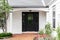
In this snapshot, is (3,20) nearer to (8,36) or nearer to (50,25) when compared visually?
(8,36)

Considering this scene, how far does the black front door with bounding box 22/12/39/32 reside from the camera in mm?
20259

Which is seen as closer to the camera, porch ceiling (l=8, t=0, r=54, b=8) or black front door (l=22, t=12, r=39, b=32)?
porch ceiling (l=8, t=0, r=54, b=8)

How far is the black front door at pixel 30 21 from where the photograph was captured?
2026 cm

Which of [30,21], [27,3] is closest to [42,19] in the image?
[30,21]

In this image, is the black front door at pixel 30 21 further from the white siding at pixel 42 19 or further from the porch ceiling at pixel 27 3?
the porch ceiling at pixel 27 3

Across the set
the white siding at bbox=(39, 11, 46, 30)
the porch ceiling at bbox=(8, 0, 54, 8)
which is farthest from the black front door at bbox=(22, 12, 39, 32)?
the porch ceiling at bbox=(8, 0, 54, 8)

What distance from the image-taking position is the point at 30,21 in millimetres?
20562

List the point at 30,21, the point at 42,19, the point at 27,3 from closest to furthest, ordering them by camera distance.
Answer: the point at 27,3, the point at 42,19, the point at 30,21

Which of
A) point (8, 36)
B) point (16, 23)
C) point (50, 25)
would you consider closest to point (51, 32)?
point (50, 25)

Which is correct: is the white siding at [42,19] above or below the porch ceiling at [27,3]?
below

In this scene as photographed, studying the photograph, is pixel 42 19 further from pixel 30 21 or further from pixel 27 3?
pixel 27 3

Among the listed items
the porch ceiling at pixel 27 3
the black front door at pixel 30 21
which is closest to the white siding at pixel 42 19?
the black front door at pixel 30 21

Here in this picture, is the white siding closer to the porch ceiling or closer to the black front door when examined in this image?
the black front door

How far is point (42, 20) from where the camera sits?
19859 millimetres
